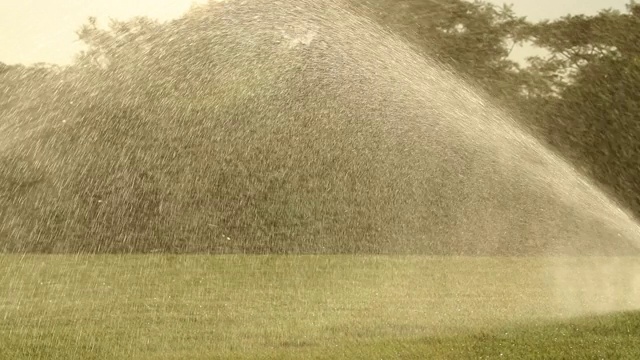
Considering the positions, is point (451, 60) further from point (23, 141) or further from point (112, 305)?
point (112, 305)

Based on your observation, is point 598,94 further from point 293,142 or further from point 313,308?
point 313,308

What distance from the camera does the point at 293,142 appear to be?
55.4ft

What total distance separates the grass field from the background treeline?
44.7 inches

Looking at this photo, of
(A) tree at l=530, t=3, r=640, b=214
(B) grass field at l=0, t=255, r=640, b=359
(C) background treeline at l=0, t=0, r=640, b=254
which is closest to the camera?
(B) grass field at l=0, t=255, r=640, b=359

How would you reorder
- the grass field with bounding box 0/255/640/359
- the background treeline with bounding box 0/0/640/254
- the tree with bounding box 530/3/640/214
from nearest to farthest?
the grass field with bounding box 0/255/640/359 → the background treeline with bounding box 0/0/640/254 → the tree with bounding box 530/3/640/214

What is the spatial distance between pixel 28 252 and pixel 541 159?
8.70 meters

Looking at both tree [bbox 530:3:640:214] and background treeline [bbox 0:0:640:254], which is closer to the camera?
background treeline [bbox 0:0:640:254]

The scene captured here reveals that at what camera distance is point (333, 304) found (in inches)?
422

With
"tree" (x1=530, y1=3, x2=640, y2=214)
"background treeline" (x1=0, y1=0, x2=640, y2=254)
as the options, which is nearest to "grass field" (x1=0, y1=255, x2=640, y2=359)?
"background treeline" (x1=0, y1=0, x2=640, y2=254)

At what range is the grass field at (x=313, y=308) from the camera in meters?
7.84

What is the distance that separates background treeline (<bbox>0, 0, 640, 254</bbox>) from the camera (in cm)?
1527

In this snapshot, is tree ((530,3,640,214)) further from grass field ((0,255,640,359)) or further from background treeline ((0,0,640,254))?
grass field ((0,255,640,359))

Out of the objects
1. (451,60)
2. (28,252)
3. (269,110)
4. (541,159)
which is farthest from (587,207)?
(28,252)

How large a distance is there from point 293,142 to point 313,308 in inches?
269
